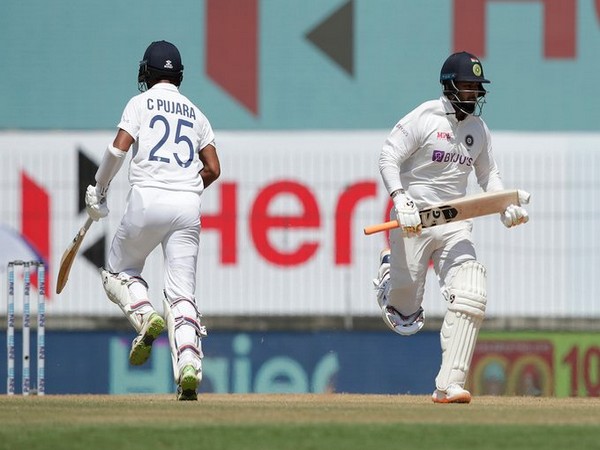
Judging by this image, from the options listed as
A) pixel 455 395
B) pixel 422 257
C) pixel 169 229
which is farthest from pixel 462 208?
pixel 169 229

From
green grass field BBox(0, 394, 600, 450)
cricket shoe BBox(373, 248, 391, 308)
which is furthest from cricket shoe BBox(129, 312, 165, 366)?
cricket shoe BBox(373, 248, 391, 308)

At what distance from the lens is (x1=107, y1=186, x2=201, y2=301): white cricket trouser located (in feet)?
29.6

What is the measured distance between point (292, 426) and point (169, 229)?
1955 mm

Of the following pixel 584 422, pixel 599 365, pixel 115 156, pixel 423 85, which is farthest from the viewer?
pixel 423 85

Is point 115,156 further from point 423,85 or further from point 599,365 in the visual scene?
point 423,85

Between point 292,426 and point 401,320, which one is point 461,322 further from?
point 292,426

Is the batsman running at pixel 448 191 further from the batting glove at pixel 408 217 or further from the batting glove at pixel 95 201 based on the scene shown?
the batting glove at pixel 95 201

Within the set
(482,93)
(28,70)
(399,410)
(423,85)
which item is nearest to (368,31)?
(423,85)

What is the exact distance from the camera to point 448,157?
9375mm

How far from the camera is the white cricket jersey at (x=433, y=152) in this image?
9.33 metres

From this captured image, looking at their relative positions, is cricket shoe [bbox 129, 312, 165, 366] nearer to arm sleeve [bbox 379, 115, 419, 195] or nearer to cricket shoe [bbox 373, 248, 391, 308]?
arm sleeve [bbox 379, 115, 419, 195]

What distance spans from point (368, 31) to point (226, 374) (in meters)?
5.66

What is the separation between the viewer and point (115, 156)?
903 centimetres

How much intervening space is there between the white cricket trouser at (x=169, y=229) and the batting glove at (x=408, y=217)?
1029 millimetres
